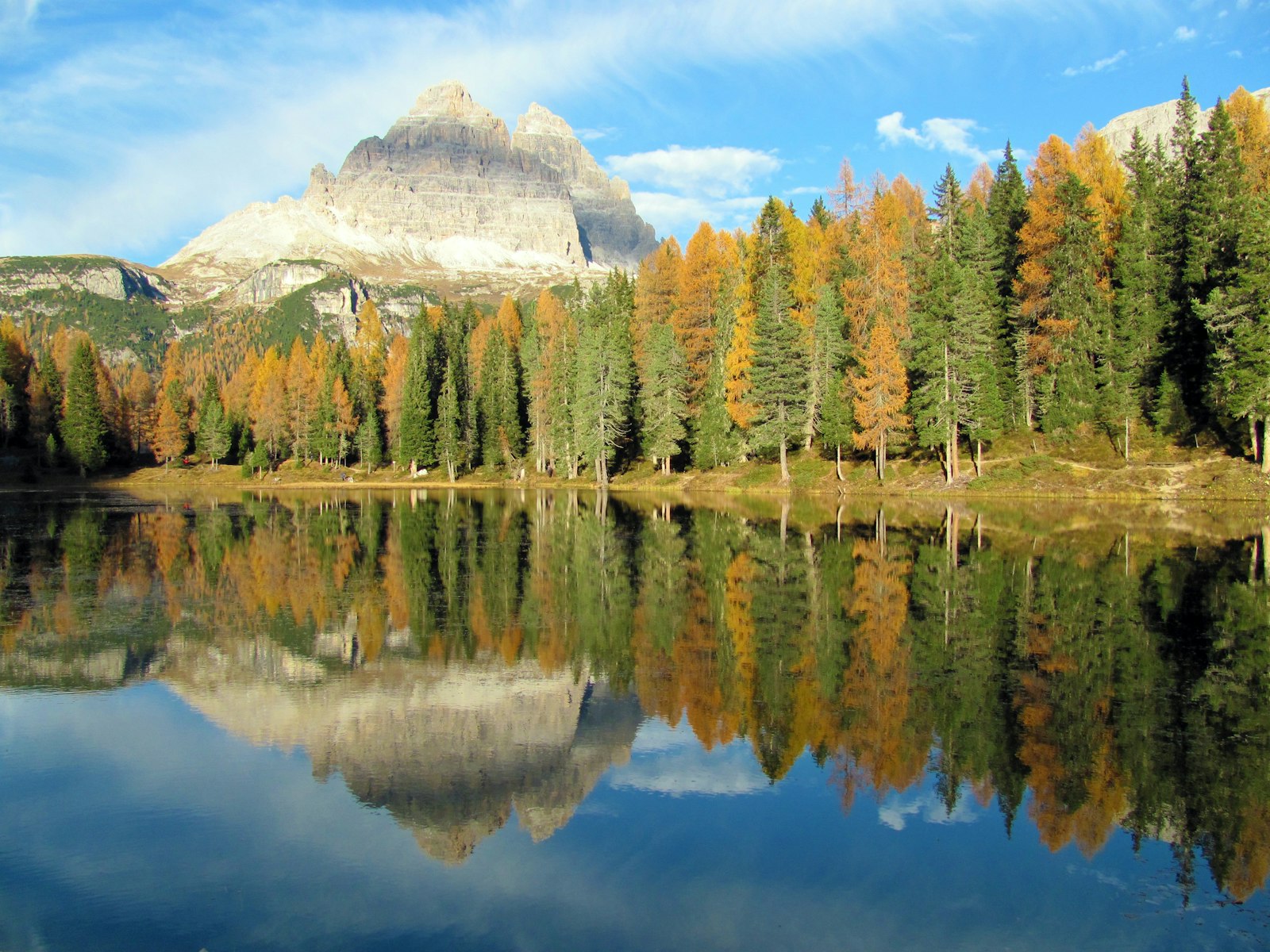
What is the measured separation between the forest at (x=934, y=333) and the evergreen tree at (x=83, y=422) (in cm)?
4087

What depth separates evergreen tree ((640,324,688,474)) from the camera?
235ft

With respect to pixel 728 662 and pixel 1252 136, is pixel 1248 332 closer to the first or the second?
pixel 1252 136

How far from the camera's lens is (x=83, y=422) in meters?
105

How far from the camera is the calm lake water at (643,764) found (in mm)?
8320

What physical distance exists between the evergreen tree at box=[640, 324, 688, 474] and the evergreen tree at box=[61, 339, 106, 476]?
7415cm

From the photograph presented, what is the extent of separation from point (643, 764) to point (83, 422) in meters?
115

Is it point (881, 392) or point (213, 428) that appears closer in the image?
point (881, 392)

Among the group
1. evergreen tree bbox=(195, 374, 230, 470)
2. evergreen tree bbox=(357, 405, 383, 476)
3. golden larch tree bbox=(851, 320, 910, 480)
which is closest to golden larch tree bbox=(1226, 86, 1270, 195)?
golden larch tree bbox=(851, 320, 910, 480)

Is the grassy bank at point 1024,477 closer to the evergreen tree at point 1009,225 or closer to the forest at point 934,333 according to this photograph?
the forest at point 934,333

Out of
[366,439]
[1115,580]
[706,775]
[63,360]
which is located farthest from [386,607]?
[63,360]

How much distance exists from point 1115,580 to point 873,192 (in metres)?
51.4

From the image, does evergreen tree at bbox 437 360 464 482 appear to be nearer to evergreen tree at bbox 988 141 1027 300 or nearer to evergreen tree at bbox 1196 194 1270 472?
evergreen tree at bbox 988 141 1027 300

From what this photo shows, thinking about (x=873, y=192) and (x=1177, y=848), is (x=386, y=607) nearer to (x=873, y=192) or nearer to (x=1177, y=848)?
(x=1177, y=848)

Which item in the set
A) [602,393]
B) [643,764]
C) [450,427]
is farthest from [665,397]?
[643,764]
